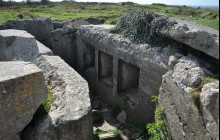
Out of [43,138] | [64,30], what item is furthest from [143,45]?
[64,30]

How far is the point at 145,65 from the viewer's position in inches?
197

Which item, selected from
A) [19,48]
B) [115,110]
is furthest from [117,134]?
[19,48]

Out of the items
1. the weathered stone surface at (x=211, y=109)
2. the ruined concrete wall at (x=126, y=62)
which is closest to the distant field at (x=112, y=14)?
the ruined concrete wall at (x=126, y=62)

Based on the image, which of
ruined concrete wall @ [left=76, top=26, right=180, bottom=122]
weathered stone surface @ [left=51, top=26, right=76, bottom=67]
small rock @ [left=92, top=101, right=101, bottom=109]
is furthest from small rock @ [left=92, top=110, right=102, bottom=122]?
weathered stone surface @ [left=51, top=26, right=76, bottom=67]

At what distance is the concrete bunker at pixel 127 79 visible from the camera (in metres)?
6.31

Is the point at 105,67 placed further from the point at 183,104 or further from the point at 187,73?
the point at 183,104

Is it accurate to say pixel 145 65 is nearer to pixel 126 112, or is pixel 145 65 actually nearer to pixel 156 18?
pixel 156 18

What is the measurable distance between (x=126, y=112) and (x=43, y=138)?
3.74 meters

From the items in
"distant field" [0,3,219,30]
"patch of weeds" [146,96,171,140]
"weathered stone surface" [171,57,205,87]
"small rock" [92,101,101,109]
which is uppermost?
"distant field" [0,3,219,30]

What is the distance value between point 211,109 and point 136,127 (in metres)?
3.47

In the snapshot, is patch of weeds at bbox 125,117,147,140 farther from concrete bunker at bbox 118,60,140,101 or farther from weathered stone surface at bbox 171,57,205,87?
weathered stone surface at bbox 171,57,205,87

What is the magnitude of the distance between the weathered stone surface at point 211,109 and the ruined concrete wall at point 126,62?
190cm

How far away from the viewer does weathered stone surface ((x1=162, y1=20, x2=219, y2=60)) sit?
3.10 meters

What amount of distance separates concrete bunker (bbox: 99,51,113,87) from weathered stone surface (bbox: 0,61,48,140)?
438cm
